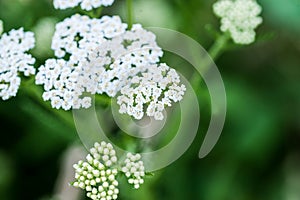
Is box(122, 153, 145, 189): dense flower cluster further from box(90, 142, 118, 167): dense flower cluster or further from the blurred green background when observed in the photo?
the blurred green background

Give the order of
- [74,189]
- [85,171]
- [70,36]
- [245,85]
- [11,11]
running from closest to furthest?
[85,171] → [70,36] → [74,189] → [11,11] → [245,85]

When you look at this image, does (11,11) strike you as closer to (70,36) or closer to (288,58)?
(70,36)

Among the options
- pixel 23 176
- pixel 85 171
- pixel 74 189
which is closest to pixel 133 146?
pixel 85 171

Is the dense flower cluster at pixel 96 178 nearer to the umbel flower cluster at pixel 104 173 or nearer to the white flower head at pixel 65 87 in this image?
the umbel flower cluster at pixel 104 173

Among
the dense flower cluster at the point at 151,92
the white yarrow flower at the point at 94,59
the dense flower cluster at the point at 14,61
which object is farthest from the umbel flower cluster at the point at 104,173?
the dense flower cluster at the point at 14,61

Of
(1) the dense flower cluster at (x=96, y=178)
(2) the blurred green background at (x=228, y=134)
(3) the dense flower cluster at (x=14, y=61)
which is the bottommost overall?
(2) the blurred green background at (x=228, y=134)

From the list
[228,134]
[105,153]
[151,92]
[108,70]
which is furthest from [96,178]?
[228,134]
